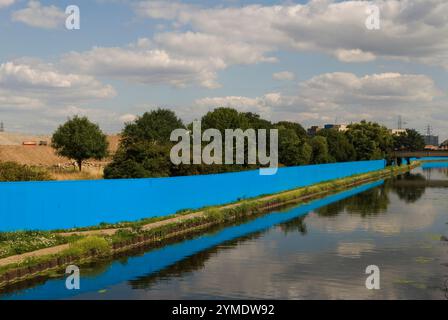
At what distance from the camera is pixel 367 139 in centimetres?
10262

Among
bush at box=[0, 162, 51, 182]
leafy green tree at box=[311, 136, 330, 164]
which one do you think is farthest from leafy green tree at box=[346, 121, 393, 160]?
bush at box=[0, 162, 51, 182]

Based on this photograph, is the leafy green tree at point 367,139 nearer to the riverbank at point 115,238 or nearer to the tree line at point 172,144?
the tree line at point 172,144

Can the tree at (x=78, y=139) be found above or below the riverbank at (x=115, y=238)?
above

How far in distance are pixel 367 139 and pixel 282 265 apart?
284ft

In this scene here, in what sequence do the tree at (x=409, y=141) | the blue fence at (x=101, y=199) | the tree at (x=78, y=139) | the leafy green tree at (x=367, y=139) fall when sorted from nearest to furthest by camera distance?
the blue fence at (x=101, y=199) → the tree at (x=78, y=139) → the leafy green tree at (x=367, y=139) → the tree at (x=409, y=141)

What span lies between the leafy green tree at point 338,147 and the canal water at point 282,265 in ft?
196

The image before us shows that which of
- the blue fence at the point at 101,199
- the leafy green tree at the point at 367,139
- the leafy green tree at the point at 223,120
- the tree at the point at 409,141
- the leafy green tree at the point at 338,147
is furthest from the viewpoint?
the tree at the point at 409,141

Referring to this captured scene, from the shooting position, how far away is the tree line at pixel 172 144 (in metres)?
38.9

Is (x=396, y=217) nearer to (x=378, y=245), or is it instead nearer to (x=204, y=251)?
(x=378, y=245)

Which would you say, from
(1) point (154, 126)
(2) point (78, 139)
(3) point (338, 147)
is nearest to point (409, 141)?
(3) point (338, 147)

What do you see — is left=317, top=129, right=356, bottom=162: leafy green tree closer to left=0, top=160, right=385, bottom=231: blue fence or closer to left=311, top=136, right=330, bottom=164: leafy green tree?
left=311, top=136, right=330, bottom=164: leafy green tree

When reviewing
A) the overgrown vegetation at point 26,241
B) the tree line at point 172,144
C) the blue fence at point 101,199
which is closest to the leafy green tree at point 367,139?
the tree line at point 172,144

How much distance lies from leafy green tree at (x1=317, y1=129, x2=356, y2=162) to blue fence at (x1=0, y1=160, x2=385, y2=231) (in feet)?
182

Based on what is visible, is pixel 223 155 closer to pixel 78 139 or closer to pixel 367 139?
pixel 78 139
